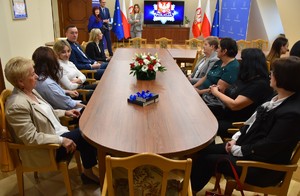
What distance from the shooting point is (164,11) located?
1007cm

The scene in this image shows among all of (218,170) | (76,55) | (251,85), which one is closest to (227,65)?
(251,85)

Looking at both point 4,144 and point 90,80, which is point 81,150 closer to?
point 4,144

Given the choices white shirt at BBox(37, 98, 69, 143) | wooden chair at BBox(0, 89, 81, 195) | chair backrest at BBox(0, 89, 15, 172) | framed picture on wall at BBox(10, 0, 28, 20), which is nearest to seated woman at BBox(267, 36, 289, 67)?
white shirt at BBox(37, 98, 69, 143)

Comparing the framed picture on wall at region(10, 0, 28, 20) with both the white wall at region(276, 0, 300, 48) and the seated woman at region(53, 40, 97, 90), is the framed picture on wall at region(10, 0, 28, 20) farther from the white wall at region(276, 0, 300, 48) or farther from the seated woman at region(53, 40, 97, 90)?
the white wall at region(276, 0, 300, 48)

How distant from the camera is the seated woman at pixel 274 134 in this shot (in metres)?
1.46

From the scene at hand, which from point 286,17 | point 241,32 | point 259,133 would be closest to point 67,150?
point 259,133

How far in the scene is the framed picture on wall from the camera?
4.45 m

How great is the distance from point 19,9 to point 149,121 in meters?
4.10

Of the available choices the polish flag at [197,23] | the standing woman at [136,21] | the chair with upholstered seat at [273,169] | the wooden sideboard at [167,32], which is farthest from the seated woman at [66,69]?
the polish flag at [197,23]

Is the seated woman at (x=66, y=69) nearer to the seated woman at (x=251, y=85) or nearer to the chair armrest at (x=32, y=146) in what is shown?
the chair armrest at (x=32, y=146)

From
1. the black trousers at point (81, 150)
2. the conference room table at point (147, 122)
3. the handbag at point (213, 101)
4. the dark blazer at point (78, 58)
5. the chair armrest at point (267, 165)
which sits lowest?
the black trousers at point (81, 150)

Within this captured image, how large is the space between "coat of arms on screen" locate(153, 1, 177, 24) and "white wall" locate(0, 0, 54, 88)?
5.02m

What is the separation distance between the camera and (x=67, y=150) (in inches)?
72.0

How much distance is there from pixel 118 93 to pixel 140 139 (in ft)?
2.79
